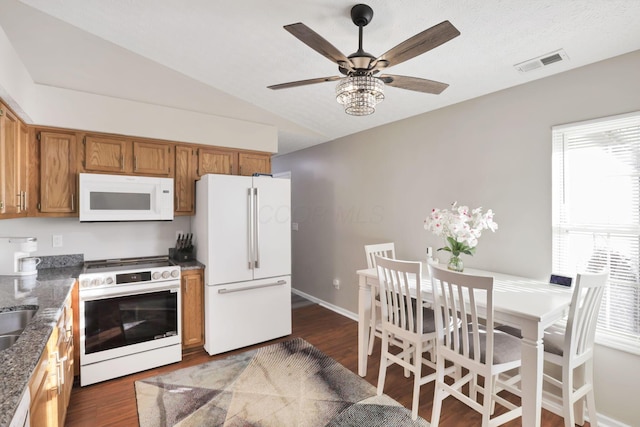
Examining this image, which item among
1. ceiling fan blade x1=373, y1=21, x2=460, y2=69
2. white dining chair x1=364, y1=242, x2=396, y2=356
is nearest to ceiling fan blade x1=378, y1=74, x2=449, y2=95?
ceiling fan blade x1=373, y1=21, x2=460, y2=69

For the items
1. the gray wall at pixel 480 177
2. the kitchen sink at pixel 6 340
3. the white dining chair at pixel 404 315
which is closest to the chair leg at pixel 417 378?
the white dining chair at pixel 404 315

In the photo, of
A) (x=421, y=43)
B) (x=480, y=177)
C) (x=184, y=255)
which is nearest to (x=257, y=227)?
(x=184, y=255)

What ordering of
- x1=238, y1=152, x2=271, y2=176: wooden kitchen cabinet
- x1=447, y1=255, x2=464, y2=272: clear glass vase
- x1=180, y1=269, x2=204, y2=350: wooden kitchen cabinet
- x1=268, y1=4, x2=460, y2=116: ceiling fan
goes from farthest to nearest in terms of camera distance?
x1=238, y1=152, x2=271, y2=176: wooden kitchen cabinet → x1=180, y1=269, x2=204, y2=350: wooden kitchen cabinet → x1=447, y1=255, x2=464, y2=272: clear glass vase → x1=268, y1=4, x2=460, y2=116: ceiling fan

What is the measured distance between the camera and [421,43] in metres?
1.42

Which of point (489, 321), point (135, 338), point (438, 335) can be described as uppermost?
point (489, 321)

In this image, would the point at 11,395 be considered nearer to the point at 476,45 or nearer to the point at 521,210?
the point at 476,45

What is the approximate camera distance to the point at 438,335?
1978 millimetres

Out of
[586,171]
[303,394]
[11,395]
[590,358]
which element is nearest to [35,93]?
[11,395]

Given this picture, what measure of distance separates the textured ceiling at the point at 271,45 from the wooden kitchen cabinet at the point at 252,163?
1.47 ft

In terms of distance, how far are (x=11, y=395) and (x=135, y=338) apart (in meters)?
1.95

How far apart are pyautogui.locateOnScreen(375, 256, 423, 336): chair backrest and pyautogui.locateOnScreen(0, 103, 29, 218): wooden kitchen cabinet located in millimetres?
2571

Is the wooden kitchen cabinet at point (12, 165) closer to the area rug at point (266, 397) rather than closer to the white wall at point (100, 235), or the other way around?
the white wall at point (100, 235)

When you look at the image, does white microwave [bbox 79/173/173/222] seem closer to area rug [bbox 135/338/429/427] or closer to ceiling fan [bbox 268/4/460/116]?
area rug [bbox 135/338/429/427]

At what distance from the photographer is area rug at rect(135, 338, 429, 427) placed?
2123 millimetres
